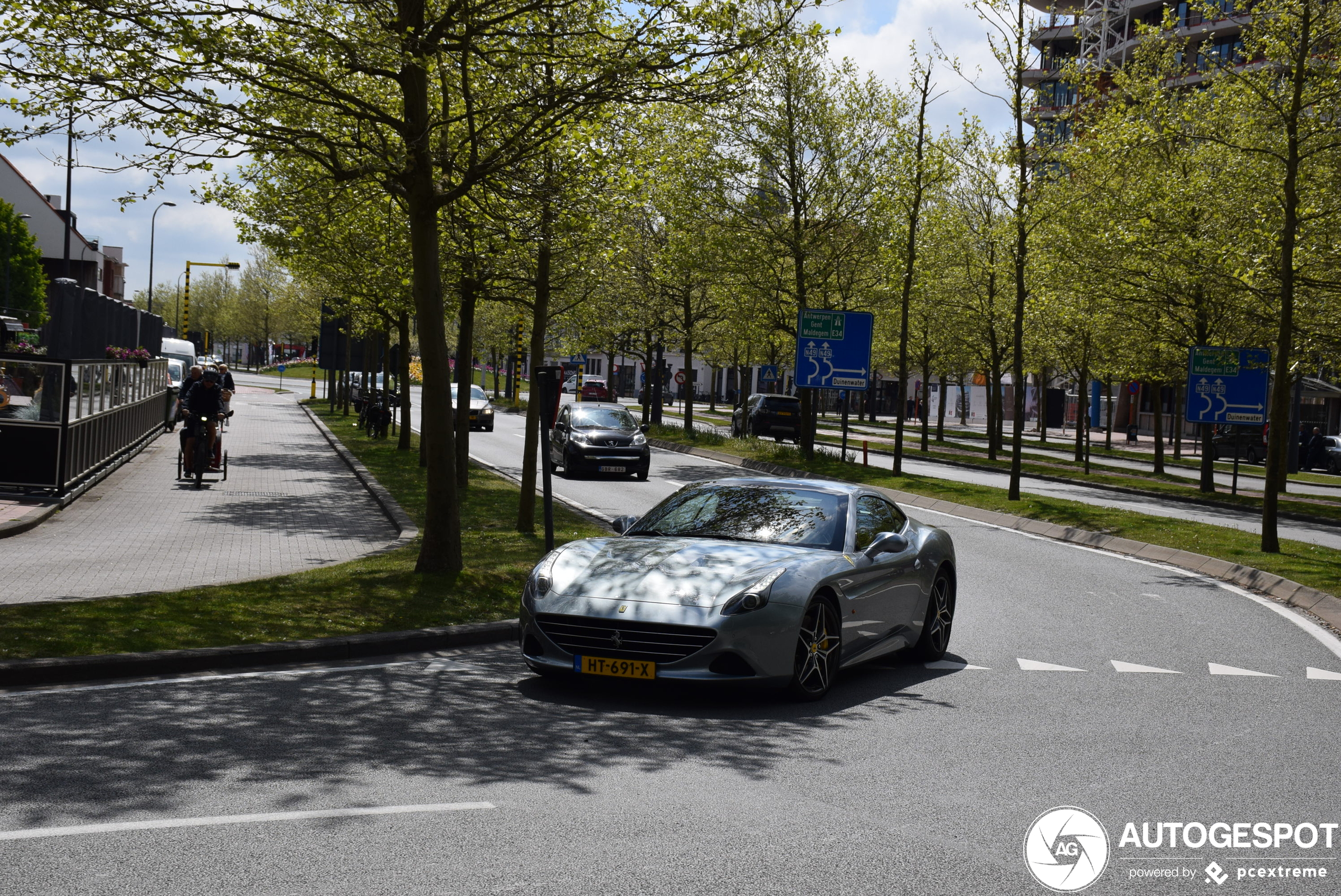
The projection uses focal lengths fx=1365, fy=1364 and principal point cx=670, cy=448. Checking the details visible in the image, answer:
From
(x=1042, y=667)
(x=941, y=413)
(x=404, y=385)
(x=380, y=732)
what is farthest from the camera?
(x=941, y=413)

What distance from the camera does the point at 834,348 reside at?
33094 mm

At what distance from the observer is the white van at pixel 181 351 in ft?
145

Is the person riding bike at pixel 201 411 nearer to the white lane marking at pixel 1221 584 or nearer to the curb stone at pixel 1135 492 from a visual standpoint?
the white lane marking at pixel 1221 584

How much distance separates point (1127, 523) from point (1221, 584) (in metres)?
5.58

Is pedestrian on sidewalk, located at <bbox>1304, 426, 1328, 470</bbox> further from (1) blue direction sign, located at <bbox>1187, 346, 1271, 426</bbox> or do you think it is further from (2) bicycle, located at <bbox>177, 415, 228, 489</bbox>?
(2) bicycle, located at <bbox>177, 415, 228, 489</bbox>

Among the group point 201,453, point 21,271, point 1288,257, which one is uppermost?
point 21,271

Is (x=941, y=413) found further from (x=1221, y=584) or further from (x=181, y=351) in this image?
(x=1221, y=584)

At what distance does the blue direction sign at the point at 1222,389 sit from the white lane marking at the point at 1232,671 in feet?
59.9

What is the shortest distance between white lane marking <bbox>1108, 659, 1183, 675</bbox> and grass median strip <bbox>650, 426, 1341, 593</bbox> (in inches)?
223

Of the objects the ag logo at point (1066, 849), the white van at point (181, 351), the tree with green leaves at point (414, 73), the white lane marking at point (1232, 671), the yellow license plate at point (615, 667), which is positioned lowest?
the white lane marking at point (1232, 671)

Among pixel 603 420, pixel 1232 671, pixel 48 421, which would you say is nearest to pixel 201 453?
pixel 48 421

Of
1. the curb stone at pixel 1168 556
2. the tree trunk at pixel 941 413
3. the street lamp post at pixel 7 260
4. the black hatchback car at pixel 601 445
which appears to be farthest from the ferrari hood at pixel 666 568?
the street lamp post at pixel 7 260

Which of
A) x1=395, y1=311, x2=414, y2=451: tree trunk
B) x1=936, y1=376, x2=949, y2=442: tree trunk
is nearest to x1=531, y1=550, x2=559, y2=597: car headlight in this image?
x1=395, y1=311, x2=414, y2=451: tree trunk

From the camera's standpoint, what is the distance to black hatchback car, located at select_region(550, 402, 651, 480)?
27.7m
